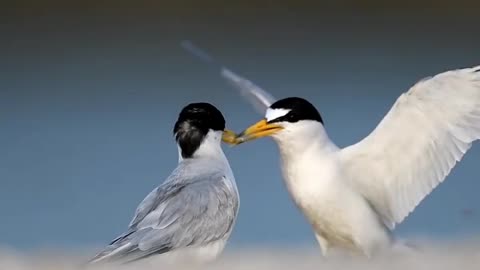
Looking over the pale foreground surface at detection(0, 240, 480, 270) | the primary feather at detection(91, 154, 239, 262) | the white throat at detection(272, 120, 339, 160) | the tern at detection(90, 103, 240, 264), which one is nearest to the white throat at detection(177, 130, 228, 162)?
the tern at detection(90, 103, 240, 264)

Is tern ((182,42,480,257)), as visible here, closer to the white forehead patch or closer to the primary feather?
the white forehead patch

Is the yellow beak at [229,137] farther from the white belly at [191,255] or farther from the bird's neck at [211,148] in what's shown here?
the white belly at [191,255]

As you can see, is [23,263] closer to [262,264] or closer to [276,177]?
[262,264]

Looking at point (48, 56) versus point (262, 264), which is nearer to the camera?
point (262, 264)

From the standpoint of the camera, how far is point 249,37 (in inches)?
275

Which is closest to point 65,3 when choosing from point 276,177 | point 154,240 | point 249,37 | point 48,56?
point 48,56

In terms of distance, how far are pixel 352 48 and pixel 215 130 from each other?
→ 4.24 feet

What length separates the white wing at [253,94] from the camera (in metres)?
6.21

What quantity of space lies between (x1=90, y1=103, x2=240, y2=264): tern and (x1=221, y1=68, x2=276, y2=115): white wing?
0.38 metres

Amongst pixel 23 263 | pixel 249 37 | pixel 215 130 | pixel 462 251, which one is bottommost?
pixel 462 251

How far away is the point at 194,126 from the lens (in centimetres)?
585

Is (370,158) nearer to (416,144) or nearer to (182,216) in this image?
(416,144)

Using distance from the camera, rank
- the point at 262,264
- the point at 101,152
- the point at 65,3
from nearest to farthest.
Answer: the point at 262,264 < the point at 65,3 < the point at 101,152

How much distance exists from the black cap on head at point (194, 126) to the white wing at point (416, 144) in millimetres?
468
